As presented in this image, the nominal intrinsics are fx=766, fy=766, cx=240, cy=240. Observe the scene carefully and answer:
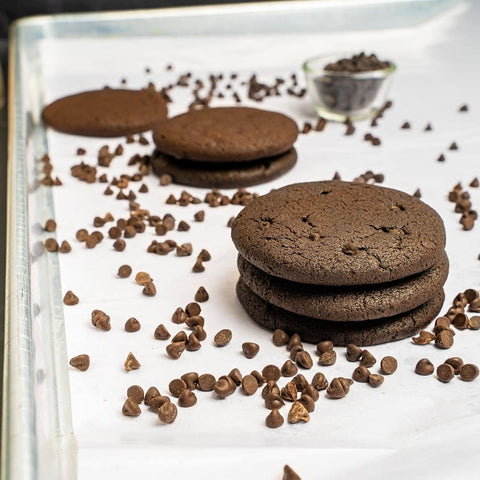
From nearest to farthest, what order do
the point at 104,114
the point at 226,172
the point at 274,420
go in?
the point at 274,420 → the point at 226,172 → the point at 104,114

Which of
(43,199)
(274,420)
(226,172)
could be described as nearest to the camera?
(274,420)

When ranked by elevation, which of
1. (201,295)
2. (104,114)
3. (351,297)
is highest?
(351,297)

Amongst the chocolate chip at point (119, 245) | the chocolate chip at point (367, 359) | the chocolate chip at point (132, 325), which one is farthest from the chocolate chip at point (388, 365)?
the chocolate chip at point (119, 245)

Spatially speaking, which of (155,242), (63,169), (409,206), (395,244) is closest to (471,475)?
(395,244)

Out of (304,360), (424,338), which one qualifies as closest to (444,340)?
(424,338)

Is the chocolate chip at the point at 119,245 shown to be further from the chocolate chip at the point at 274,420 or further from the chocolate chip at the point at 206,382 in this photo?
the chocolate chip at the point at 274,420

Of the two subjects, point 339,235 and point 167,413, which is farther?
point 339,235

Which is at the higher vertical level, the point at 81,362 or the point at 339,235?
the point at 339,235

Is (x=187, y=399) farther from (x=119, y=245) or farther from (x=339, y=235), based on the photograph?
(x=119, y=245)
